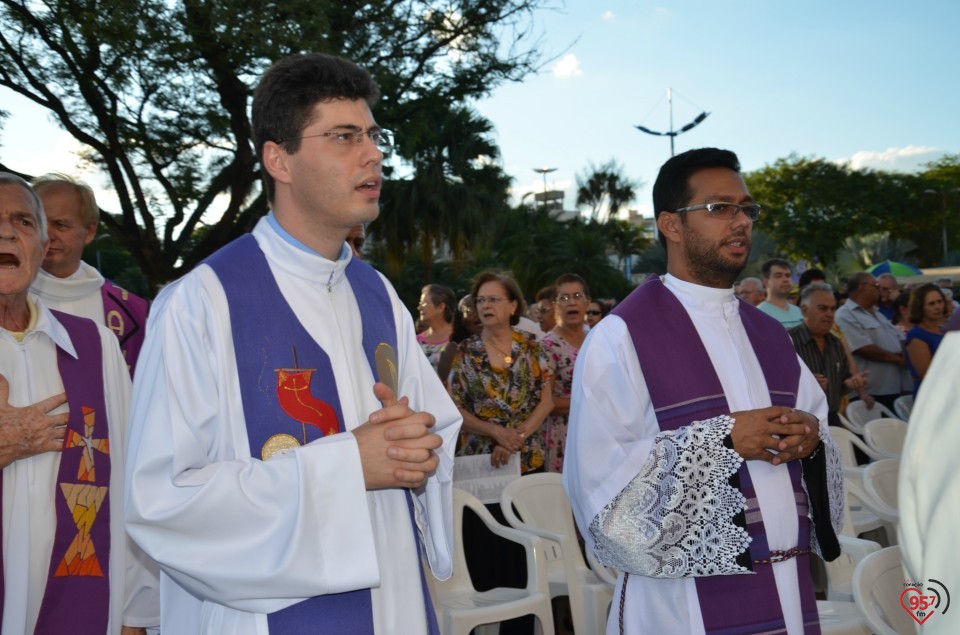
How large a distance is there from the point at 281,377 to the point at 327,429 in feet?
0.56

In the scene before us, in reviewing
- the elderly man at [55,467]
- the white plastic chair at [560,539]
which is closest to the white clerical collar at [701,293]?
the elderly man at [55,467]

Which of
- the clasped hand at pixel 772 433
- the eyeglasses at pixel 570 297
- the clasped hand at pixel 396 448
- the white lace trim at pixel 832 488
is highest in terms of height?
the eyeglasses at pixel 570 297

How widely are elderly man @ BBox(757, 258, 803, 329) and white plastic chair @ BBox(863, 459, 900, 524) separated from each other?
2.67 m

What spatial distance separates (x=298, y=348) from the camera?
2375 millimetres

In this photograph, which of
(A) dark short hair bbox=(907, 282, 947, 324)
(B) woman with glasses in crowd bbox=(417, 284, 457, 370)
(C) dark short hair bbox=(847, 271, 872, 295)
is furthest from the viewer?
(C) dark short hair bbox=(847, 271, 872, 295)

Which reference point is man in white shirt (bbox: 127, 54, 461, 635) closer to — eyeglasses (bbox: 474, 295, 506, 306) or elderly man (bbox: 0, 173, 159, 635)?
elderly man (bbox: 0, 173, 159, 635)

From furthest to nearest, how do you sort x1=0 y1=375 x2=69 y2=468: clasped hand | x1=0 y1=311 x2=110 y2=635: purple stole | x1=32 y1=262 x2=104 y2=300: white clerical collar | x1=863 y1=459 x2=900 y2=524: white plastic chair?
x1=863 y1=459 x2=900 y2=524: white plastic chair
x1=32 y1=262 x2=104 y2=300: white clerical collar
x1=0 y1=311 x2=110 y2=635: purple stole
x1=0 y1=375 x2=69 y2=468: clasped hand

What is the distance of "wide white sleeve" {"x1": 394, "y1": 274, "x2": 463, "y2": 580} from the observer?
98.0 inches

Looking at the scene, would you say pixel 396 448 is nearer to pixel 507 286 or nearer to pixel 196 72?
pixel 507 286

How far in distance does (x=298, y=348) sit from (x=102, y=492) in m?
1.17

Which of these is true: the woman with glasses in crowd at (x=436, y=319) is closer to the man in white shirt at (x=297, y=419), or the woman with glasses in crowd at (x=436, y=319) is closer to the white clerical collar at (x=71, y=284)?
the white clerical collar at (x=71, y=284)

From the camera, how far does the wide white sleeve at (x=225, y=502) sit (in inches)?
80.5

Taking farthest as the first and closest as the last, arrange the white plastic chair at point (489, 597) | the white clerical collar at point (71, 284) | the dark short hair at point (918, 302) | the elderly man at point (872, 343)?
the elderly man at point (872, 343)
the dark short hair at point (918, 302)
the white plastic chair at point (489, 597)
the white clerical collar at point (71, 284)

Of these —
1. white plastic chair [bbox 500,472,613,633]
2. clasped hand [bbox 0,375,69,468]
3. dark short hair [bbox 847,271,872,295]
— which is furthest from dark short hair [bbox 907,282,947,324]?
clasped hand [bbox 0,375,69,468]
